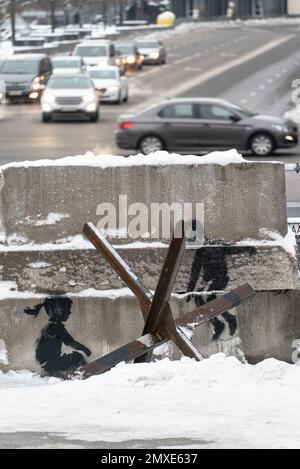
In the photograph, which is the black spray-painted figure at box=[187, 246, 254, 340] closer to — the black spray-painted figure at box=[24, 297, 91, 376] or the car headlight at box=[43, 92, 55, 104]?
the black spray-painted figure at box=[24, 297, 91, 376]

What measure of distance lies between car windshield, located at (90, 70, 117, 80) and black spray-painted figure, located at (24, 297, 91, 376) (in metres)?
36.6

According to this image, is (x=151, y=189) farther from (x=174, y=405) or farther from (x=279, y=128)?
(x=279, y=128)

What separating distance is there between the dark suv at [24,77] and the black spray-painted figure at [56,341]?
118ft

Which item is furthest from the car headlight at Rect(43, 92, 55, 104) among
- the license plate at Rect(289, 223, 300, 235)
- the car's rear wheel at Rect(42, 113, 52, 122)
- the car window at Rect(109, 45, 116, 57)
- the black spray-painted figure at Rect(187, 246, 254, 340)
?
the black spray-painted figure at Rect(187, 246, 254, 340)

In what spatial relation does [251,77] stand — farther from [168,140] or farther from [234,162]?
[234,162]

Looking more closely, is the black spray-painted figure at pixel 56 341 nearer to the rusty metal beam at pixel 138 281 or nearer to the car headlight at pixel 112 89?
the rusty metal beam at pixel 138 281

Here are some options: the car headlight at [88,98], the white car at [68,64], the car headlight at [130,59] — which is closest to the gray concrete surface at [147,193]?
the car headlight at [88,98]

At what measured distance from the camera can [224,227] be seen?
31.0 feet

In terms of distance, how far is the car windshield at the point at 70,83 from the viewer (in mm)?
38938

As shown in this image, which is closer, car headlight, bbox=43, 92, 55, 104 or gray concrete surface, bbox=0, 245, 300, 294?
gray concrete surface, bbox=0, 245, 300, 294

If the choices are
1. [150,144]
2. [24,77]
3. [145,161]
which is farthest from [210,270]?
[24,77]

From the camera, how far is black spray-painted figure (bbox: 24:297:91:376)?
373 inches
